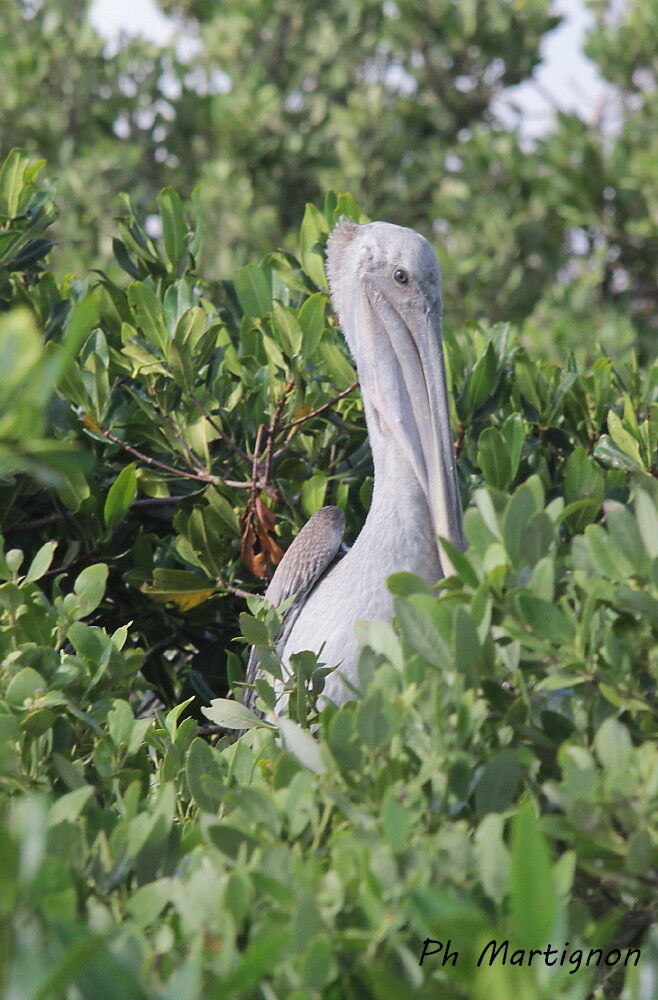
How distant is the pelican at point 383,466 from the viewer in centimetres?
362

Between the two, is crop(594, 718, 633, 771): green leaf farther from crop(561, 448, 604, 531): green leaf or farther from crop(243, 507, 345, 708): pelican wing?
Result: crop(243, 507, 345, 708): pelican wing

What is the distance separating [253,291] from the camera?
14.9 ft

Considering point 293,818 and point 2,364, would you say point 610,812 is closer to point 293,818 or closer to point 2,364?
point 293,818

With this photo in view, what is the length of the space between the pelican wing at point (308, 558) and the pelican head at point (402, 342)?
325 mm

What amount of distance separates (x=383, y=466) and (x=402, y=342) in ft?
1.52

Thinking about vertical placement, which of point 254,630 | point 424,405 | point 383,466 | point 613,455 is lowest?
point 613,455

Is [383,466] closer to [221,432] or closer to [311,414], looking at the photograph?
[311,414]

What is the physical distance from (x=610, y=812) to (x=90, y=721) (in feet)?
3.96

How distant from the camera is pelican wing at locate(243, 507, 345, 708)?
3.79 m

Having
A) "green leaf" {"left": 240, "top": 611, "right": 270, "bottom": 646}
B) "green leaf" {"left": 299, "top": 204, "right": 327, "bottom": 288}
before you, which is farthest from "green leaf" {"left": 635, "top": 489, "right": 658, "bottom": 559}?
"green leaf" {"left": 299, "top": 204, "right": 327, "bottom": 288}

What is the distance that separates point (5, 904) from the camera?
59.2 inches

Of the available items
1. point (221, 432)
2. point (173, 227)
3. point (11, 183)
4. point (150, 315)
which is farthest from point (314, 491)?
point (11, 183)

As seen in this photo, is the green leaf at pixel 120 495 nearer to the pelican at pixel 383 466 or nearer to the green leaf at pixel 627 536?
the pelican at pixel 383 466

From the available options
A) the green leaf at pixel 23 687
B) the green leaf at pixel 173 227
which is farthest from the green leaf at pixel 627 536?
the green leaf at pixel 173 227
